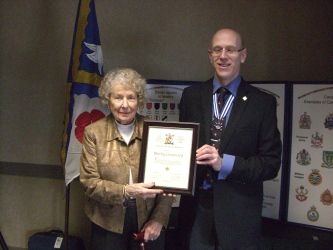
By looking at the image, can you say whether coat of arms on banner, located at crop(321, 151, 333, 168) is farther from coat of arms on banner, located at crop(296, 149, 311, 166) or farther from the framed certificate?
the framed certificate

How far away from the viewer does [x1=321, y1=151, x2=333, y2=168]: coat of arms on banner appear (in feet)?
7.49

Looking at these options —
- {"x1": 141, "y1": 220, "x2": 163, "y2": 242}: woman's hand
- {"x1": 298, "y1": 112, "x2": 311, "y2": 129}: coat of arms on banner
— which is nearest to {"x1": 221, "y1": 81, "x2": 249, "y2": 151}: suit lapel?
{"x1": 141, "y1": 220, "x2": 163, "y2": 242}: woman's hand

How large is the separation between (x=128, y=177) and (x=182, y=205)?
0.33 metres

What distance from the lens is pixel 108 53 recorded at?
2992 mm

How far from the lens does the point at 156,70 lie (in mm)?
2932

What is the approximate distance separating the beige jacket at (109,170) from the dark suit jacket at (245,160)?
1.04 feet

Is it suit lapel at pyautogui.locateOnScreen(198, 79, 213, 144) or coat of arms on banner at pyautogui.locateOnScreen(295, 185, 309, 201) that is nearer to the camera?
suit lapel at pyautogui.locateOnScreen(198, 79, 213, 144)

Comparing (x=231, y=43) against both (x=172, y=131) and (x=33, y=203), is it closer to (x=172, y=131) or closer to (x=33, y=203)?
(x=172, y=131)

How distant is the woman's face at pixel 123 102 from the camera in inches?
68.2

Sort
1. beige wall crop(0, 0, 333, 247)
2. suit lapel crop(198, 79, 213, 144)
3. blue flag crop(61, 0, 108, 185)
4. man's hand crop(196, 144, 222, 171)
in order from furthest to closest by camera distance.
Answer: beige wall crop(0, 0, 333, 247)
blue flag crop(61, 0, 108, 185)
suit lapel crop(198, 79, 213, 144)
man's hand crop(196, 144, 222, 171)

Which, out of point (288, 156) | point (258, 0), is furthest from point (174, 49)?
point (288, 156)

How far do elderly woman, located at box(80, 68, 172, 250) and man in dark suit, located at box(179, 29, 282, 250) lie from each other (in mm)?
241

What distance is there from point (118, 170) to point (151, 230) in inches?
12.8

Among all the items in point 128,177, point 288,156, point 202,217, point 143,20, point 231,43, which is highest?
point 143,20
